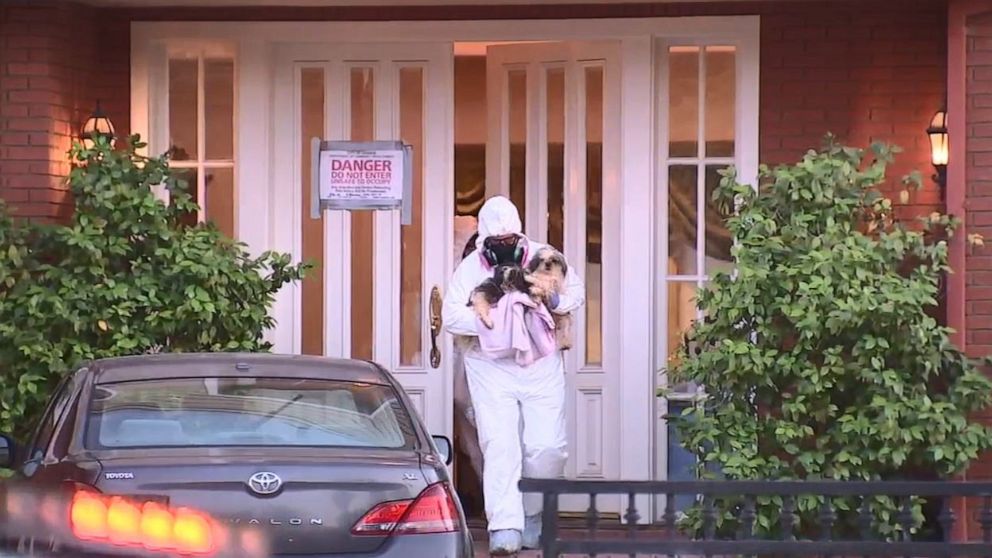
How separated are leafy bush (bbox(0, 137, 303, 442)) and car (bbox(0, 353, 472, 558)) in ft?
6.13

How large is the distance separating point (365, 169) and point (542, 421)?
227 centimetres

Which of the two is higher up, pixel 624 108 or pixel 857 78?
pixel 857 78

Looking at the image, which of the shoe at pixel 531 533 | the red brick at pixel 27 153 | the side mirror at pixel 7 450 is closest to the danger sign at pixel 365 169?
the red brick at pixel 27 153

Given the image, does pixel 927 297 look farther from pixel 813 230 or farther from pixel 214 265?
pixel 214 265

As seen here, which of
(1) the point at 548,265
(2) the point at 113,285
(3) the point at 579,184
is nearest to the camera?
(1) the point at 548,265

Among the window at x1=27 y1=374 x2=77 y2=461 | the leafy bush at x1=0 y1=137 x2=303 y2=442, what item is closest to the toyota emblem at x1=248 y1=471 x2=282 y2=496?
the window at x1=27 y1=374 x2=77 y2=461

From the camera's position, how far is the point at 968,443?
8320 mm

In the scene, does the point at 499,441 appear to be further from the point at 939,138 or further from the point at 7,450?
the point at 939,138

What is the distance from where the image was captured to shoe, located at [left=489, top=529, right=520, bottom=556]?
339 inches

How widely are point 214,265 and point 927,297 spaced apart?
3753 mm

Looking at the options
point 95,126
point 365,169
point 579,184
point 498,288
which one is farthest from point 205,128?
point 498,288

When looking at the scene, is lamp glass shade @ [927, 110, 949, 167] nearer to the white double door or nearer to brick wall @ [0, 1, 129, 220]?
the white double door

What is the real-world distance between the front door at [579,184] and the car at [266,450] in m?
3.24

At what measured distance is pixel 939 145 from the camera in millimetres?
9516
